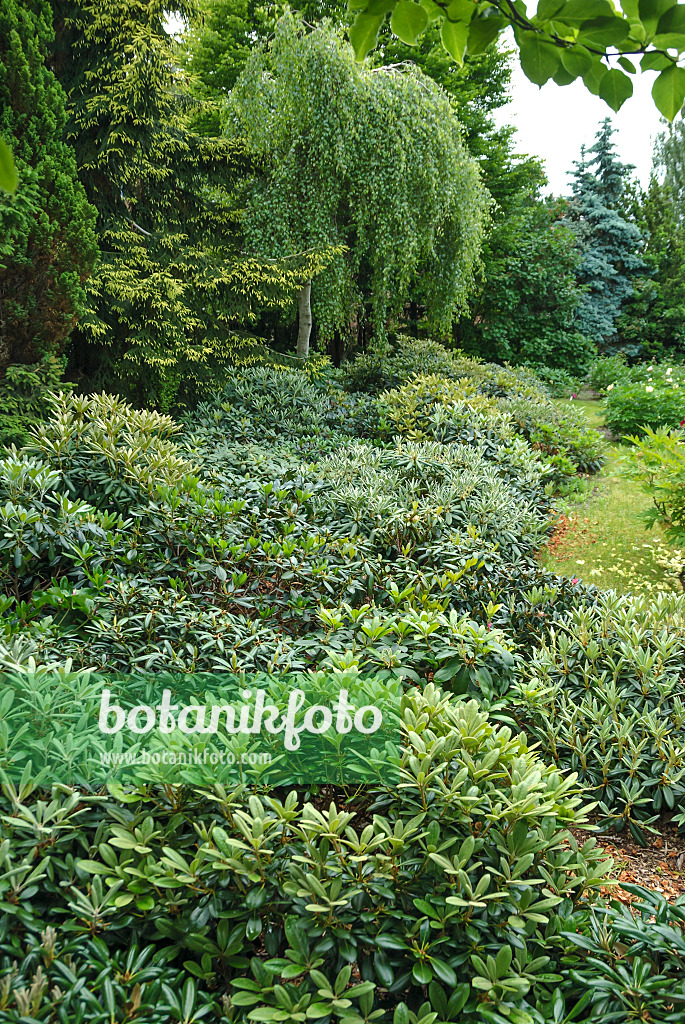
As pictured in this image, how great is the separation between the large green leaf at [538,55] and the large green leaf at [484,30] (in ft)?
0.21

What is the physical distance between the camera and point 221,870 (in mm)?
1526

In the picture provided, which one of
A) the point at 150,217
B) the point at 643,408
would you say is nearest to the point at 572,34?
the point at 150,217

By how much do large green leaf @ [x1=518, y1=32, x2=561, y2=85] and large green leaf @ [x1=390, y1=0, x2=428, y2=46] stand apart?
0.62 ft

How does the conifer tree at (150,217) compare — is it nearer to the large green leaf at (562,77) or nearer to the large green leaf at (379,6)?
the large green leaf at (379,6)

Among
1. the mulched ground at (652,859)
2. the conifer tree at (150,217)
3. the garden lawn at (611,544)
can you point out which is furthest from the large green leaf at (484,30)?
the conifer tree at (150,217)

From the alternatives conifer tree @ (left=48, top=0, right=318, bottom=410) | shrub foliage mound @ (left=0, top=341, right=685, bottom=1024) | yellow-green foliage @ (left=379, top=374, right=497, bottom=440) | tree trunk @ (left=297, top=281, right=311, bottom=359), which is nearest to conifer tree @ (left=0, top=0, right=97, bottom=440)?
conifer tree @ (left=48, top=0, right=318, bottom=410)

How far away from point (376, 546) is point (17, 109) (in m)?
4.15

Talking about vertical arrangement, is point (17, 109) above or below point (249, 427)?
above

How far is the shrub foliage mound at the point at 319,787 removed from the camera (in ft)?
4.75

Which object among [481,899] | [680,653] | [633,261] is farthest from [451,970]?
[633,261]

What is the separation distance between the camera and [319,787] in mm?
1931

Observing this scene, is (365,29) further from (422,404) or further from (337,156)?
(337,156)

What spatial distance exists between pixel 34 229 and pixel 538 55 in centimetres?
461

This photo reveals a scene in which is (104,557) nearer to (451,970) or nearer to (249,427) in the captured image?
(451,970)
